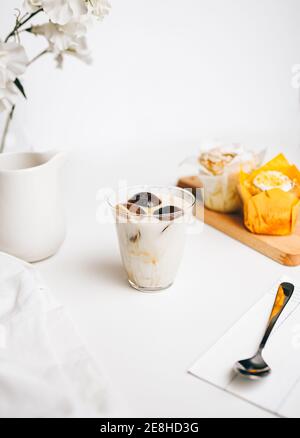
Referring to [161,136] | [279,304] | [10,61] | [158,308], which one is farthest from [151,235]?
[161,136]

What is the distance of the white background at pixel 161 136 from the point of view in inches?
24.9

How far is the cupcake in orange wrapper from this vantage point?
2.92 ft

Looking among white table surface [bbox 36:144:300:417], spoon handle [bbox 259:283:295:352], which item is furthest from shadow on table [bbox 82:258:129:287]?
spoon handle [bbox 259:283:295:352]

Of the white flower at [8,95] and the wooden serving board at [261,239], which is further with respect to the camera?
the wooden serving board at [261,239]

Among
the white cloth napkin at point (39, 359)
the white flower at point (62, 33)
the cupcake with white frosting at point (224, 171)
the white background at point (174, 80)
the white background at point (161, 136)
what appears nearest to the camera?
the white cloth napkin at point (39, 359)

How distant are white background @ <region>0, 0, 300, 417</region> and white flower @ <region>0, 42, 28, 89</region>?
0.33 m

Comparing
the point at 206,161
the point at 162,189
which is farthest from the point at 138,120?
the point at 162,189

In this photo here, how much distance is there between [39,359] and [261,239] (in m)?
0.49

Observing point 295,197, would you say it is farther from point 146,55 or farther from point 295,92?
point 295,92

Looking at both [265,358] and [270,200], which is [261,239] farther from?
[265,358]

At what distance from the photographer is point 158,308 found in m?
0.72

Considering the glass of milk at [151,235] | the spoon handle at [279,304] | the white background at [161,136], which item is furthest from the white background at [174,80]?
the spoon handle at [279,304]

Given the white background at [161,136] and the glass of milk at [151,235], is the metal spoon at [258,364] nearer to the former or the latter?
the white background at [161,136]

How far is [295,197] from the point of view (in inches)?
35.2
